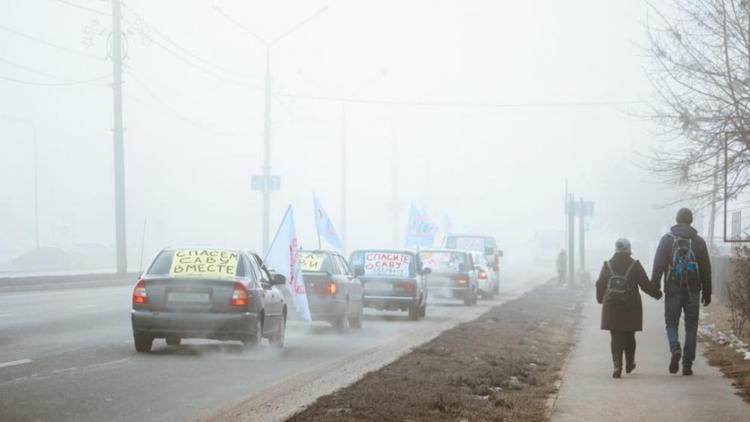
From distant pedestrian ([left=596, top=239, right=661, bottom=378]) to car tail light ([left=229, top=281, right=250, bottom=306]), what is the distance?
14.8ft

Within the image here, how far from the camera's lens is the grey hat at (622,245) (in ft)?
51.0

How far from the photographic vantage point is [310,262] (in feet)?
78.8

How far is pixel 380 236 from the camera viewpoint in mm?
154250

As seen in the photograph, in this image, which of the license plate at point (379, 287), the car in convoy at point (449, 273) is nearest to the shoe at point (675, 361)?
the license plate at point (379, 287)

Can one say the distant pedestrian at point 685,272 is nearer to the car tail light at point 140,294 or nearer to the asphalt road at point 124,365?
the asphalt road at point 124,365

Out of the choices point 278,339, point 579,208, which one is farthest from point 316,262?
point 579,208

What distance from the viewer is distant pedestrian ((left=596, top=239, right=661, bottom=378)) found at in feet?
51.4

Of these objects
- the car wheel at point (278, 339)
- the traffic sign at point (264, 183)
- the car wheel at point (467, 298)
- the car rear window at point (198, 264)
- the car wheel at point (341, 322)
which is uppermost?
the traffic sign at point (264, 183)

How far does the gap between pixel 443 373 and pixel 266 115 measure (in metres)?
45.7

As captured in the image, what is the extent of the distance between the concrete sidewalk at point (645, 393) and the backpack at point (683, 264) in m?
1.09

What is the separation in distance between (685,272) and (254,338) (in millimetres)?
5535

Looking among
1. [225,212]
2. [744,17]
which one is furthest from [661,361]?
[225,212]

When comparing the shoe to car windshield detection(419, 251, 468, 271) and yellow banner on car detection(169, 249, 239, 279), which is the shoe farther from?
car windshield detection(419, 251, 468, 271)

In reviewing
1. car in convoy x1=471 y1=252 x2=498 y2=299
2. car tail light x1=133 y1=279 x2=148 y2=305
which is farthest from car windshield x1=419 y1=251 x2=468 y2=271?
car tail light x1=133 y1=279 x2=148 y2=305
